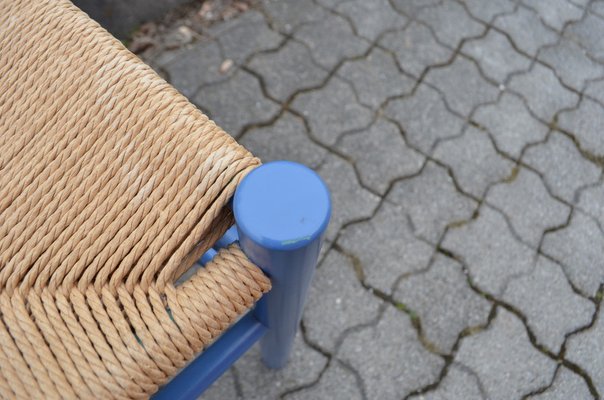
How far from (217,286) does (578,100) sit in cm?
152

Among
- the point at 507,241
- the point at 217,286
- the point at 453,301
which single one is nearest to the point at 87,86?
the point at 217,286

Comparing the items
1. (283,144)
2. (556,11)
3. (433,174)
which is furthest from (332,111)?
(556,11)

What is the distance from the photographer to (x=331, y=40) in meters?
1.68

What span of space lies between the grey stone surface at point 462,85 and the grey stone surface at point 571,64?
251 millimetres

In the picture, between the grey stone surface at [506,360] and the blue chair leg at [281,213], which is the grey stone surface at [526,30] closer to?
the grey stone surface at [506,360]

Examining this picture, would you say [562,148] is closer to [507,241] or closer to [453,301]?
[507,241]

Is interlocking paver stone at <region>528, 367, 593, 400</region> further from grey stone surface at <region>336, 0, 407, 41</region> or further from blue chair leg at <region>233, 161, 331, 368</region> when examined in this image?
grey stone surface at <region>336, 0, 407, 41</region>

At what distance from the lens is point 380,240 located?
4.57ft

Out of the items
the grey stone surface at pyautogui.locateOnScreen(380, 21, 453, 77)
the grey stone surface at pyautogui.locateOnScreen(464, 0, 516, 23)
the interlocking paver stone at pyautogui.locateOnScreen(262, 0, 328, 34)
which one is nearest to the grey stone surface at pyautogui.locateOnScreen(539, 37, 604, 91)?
the grey stone surface at pyautogui.locateOnScreen(464, 0, 516, 23)

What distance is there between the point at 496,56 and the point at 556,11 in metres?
0.35

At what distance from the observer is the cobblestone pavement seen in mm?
1273

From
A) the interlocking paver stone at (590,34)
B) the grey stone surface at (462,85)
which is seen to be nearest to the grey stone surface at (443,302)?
the grey stone surface at (462,85)

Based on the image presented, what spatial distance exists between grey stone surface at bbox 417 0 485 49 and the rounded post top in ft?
4.45

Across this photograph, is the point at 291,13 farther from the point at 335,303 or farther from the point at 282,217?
the point at 282,217
